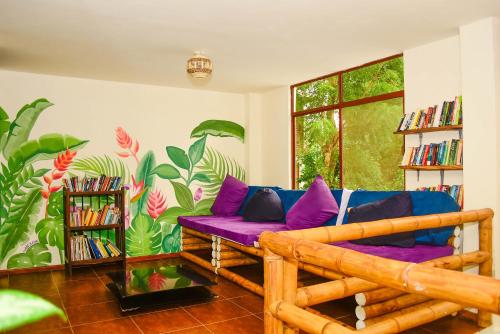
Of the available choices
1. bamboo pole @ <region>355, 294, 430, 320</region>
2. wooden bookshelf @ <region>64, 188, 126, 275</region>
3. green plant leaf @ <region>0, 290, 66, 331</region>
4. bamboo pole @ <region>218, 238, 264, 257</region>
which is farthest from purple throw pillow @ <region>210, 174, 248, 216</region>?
green plant leaf @ <region>0, 290, 66, 331</region>

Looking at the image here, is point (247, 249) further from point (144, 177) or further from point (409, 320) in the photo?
point (144, 177)

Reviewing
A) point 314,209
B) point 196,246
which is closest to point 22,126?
point 196,246

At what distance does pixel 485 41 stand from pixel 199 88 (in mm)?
3791

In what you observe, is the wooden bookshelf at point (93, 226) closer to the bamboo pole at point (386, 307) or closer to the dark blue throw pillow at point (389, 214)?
the dark blue throw pillow at point (389, 214)

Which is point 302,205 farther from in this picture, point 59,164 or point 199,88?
point 59,164

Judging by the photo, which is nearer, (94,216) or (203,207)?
(94,216)

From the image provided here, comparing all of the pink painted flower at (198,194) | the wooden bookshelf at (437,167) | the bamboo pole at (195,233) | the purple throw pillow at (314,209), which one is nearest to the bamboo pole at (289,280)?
the purple throw pillow at (314,209)

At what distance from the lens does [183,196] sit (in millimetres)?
5766

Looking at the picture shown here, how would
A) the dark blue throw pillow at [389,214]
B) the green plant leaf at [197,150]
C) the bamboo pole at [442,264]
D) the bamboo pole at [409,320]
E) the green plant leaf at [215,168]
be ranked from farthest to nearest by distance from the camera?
the green plant leaf at [215,168] < the green plant leaf at [197,150] < the dark blue throw pillow at [389,214] < the bamboo pole at [442,264] < the bamboo pole at [409,320]

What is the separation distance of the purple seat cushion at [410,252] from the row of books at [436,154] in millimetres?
837

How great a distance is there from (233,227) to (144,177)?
1.85 m

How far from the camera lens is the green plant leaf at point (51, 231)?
15.8 feet

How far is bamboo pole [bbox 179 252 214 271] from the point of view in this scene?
4.65 meters

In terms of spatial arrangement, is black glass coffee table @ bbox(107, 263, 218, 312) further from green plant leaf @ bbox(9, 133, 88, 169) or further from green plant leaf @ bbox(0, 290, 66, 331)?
green plant leaf @ bbox(0, 290, 66, 331)
